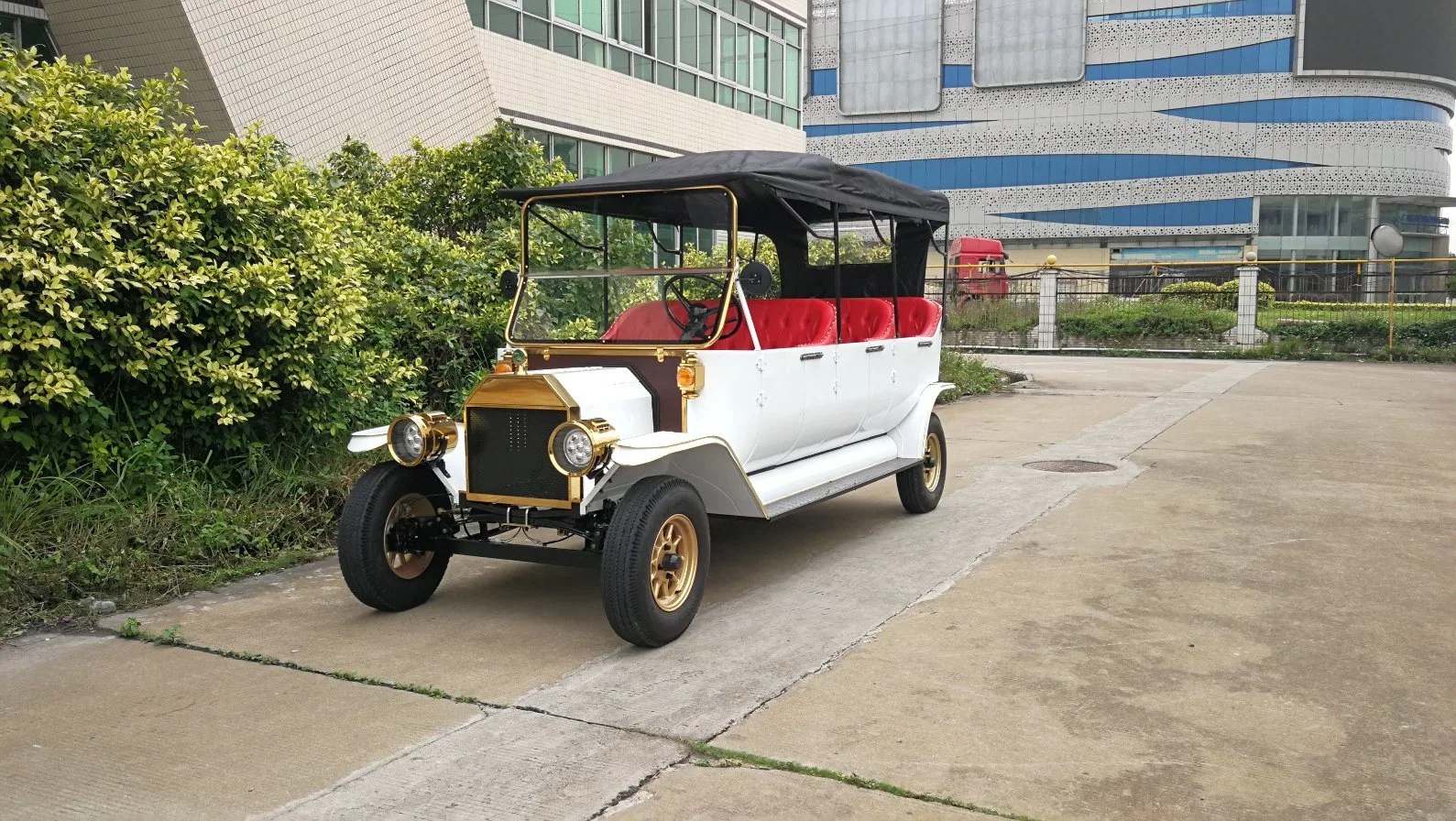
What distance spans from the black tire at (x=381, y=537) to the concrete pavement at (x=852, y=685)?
14cm

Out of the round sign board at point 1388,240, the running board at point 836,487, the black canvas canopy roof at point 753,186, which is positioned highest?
the round sign board at point 1388,240

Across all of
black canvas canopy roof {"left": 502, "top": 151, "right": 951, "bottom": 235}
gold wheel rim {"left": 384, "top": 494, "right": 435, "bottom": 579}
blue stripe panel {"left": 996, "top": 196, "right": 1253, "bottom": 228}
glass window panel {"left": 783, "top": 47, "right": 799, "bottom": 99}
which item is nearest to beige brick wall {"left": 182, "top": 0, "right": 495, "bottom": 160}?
black canvas canopy roof {"left": 502, "top": 151, "right": 951, "bottom": 235}

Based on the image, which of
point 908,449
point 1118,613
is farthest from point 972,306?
point 1118,613

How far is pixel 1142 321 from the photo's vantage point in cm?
2473

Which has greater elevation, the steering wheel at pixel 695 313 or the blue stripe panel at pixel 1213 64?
the blue stripe panel at pixel 1213 64

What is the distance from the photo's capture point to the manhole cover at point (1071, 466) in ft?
31.2

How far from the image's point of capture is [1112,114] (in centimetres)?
6500

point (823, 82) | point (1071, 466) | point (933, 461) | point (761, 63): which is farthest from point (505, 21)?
point (823, 82)

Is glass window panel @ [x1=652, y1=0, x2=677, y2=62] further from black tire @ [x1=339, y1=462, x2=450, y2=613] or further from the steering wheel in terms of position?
black tire @ [x1=339, y1=462, x2=450, y2=613]

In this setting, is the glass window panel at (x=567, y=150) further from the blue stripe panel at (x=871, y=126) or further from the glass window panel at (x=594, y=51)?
the blue stripe panel at (x=871, y=126)

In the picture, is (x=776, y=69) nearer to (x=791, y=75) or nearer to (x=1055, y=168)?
(x=791, y=75)

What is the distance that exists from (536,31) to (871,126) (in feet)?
179

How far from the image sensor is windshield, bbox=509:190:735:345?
6.28 m

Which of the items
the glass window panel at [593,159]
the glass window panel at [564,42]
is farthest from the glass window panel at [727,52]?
the glass window panel at [564,42]
